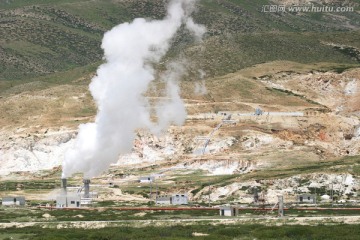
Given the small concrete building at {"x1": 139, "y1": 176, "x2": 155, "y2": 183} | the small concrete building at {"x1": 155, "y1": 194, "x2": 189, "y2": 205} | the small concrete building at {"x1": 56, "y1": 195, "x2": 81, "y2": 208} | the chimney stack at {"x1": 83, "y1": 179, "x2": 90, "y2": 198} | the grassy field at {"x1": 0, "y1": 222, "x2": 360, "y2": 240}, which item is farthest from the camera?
the small concrete building at {"x1": 139, "y1": 176, "x2": 155, "y2": 183}

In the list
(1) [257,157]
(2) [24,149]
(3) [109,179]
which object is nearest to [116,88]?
(3) [109,179]

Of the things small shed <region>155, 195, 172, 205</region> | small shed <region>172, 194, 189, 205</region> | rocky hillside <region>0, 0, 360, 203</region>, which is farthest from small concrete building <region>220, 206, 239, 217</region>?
rocky hillside <region>0, 0, 360, 203</region>

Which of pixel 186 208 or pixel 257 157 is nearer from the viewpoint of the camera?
pixel 186 208

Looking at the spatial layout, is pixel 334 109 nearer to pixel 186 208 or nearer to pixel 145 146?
pixel 145 146

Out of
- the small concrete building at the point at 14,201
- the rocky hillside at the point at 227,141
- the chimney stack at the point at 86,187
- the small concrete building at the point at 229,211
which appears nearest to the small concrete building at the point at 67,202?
the chimney stack at the point at 86,187

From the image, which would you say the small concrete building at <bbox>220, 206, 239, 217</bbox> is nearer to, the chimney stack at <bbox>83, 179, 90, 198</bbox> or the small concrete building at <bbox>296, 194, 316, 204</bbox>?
the small concrete building at <bbox>296, 194, 316, 204</bbox>

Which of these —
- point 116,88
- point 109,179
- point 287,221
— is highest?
point 116,88

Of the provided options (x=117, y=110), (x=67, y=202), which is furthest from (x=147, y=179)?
(x=67, y=202)

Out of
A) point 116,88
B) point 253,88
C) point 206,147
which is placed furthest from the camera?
point 253,88

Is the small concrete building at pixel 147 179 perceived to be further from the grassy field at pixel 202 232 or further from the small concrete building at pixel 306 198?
the grassy field at pixel 202 232
